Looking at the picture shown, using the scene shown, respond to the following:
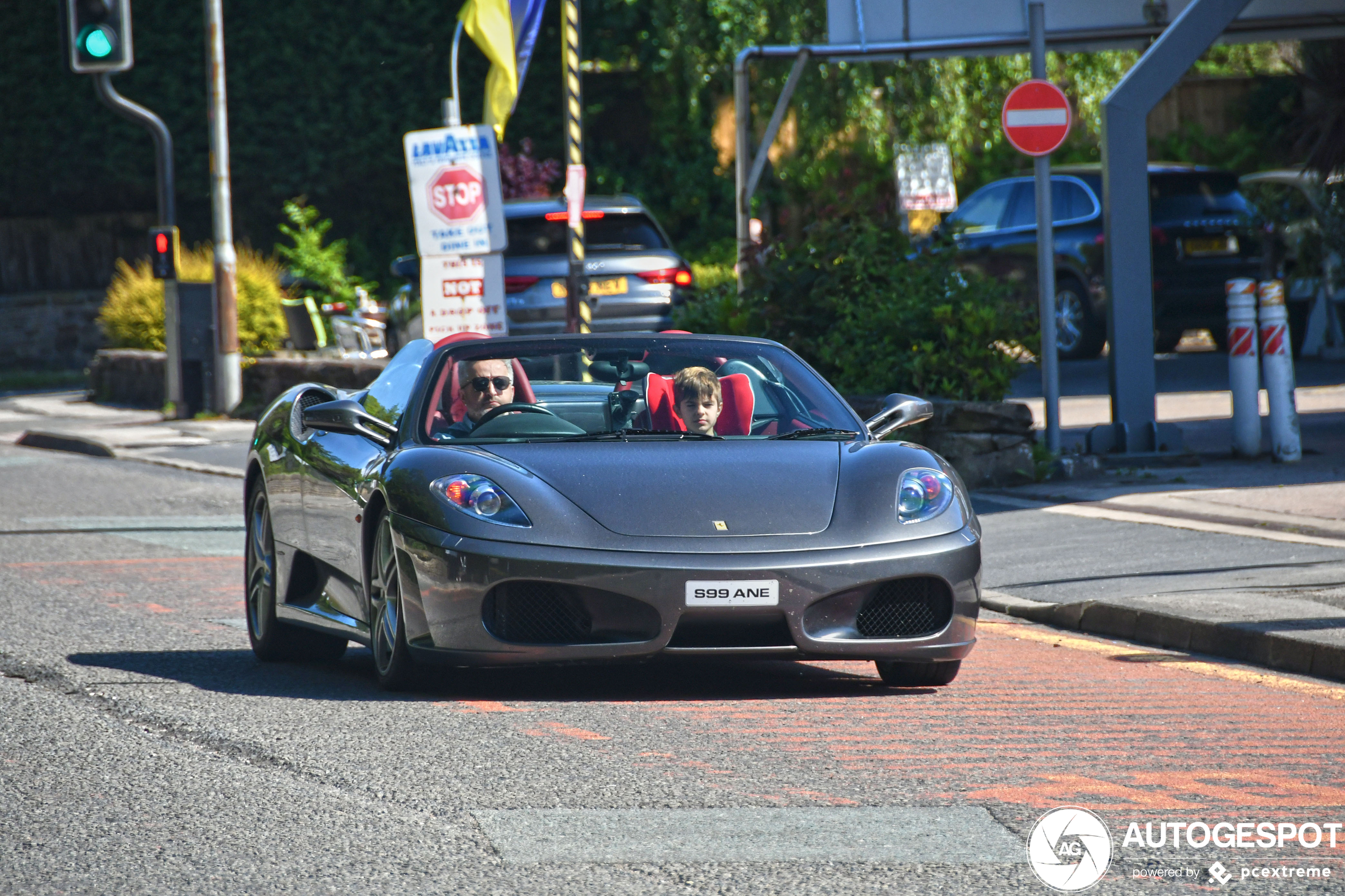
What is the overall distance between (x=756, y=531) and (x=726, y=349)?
136 centimetres

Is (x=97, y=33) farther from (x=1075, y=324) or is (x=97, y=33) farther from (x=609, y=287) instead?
(x=1075, y=324)

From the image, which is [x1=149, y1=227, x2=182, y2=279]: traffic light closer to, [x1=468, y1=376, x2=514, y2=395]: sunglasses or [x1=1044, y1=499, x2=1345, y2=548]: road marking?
[x1=1044, y1=499, x2=1345, y2=548]: road marking

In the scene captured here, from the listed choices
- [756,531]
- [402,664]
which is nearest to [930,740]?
[756,531]

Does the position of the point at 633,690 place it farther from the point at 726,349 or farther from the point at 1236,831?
the point at 1236,831

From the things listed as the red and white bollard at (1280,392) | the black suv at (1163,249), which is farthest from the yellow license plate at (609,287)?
the red and white bollard at (1280,392)

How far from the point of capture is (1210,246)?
752 inches

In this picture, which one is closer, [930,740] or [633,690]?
[930,740]

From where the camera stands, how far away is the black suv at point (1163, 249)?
19000 millimetres

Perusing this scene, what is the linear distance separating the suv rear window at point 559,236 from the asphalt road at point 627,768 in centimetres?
1020

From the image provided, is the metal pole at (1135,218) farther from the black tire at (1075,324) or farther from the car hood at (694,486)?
the car hood at (694,486)

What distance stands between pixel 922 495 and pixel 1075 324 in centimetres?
1432

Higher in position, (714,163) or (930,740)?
(714,163)

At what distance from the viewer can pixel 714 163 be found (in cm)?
3344

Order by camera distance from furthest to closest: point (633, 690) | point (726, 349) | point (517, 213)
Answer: point (517, 213)
point (726, 349)
point (633, 690)
